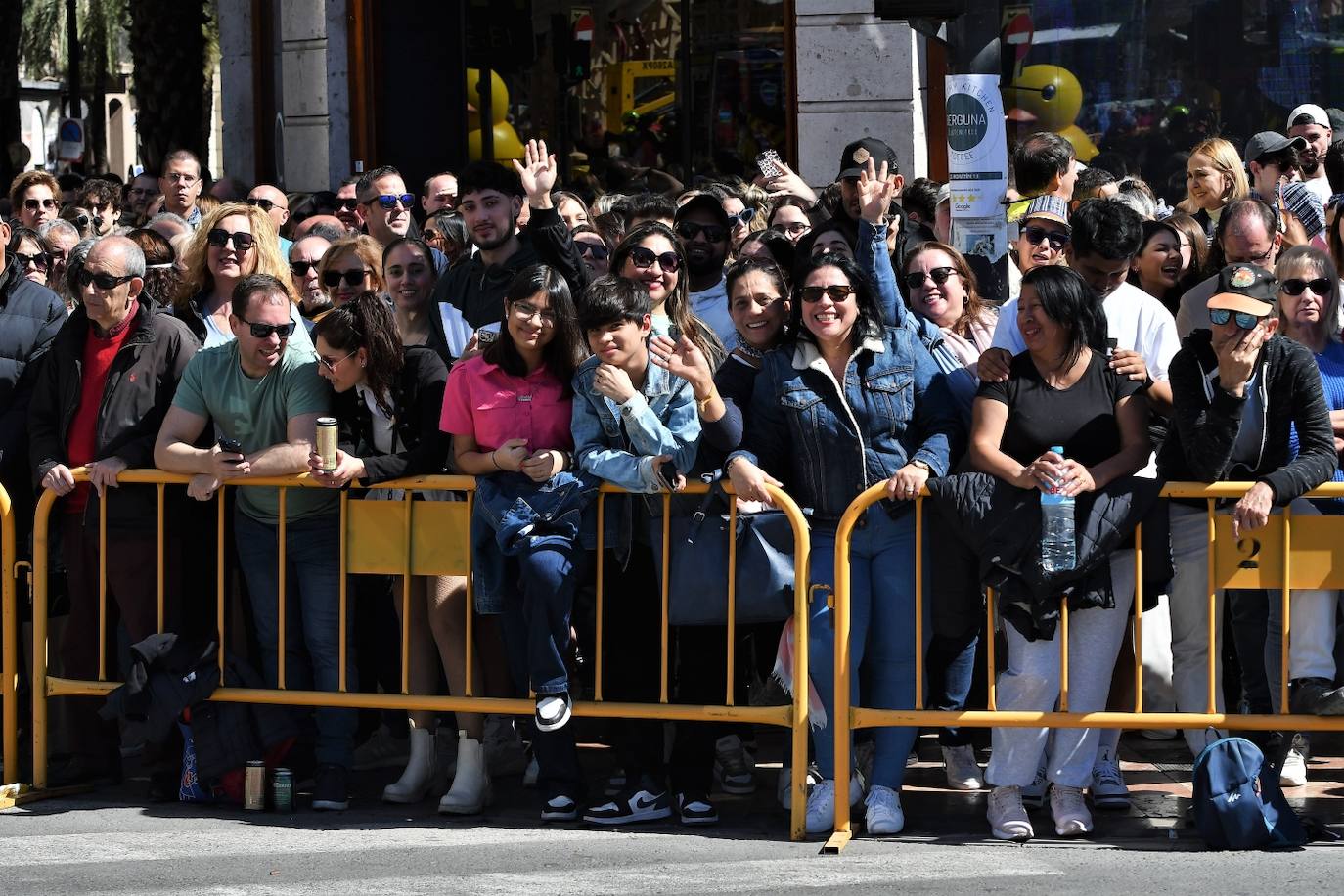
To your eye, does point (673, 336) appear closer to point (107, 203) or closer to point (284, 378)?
point (284, 378)

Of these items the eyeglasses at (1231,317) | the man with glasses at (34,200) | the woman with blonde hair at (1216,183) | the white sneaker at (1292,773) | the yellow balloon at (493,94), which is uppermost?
the yellow balloon at (493,94)

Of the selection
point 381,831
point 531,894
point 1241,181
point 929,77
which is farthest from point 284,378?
point 929,77

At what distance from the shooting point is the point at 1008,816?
6.59 meters

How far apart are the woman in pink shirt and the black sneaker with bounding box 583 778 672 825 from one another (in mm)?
95

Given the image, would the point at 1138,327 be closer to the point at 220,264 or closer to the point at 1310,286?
the point at 1310,286

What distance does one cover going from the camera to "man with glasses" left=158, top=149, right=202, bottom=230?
39.3ft

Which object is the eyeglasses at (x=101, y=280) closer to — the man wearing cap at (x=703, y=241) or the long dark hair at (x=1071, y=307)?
the man wearing cap at (x=703, y=241)

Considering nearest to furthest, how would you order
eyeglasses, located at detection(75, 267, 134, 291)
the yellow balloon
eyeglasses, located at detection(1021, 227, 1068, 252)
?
eyeglasses, located at detection(75, 267, 134, 291) < eyeglasses, located at detection(1021, 227, 1068, 252) < the yellow balloon

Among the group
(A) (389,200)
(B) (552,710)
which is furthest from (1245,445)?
(A) (389,200)

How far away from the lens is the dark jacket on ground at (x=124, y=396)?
733cm

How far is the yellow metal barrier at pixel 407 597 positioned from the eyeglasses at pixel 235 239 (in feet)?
4.42

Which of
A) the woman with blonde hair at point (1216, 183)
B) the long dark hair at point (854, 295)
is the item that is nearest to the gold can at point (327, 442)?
the long dark hair at point (854, 295)

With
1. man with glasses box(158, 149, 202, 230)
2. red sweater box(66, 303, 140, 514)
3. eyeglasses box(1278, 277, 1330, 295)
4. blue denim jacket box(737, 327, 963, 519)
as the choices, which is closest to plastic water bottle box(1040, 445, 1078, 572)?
blue denim jacket box(737, 327, 963, 519)

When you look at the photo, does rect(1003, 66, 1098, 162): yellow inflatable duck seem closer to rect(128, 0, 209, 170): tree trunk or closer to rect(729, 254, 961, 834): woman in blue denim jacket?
rect(729, 254, 961, 834): woman in blue denim jacket
